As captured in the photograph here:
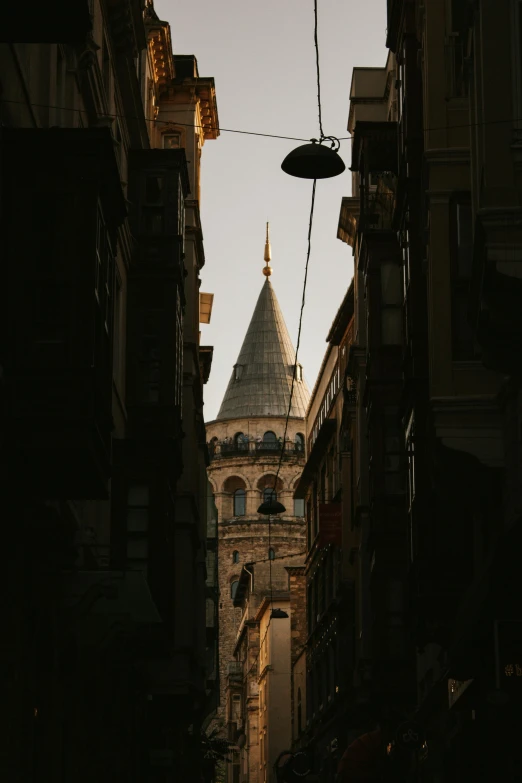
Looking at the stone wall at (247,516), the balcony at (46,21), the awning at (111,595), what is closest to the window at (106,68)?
the awning at (111,595)

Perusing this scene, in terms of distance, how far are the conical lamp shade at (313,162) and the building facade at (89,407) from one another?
285 cm

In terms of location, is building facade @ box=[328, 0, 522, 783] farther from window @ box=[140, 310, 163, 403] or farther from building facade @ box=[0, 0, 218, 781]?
window @ box=[140, 310, 163, 403]

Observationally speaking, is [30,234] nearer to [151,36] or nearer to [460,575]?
[460,575]

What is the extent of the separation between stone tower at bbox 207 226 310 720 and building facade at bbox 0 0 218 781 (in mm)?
93156

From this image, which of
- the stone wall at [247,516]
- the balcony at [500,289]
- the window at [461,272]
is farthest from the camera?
the stone wall at [247,516]

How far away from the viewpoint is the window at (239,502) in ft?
428

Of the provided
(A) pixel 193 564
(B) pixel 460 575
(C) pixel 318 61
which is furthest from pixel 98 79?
(A) pixel 193 564

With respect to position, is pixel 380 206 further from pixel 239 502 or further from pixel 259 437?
pixel 239 502

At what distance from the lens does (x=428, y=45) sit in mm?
20250

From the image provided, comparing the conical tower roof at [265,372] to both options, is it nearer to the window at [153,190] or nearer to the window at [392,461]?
the window at [392,461]

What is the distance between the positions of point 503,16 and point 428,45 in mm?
4887

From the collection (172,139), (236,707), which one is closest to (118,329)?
(172,139)

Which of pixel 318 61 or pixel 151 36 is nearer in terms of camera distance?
pixel 318 61

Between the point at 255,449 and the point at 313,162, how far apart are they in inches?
4372
